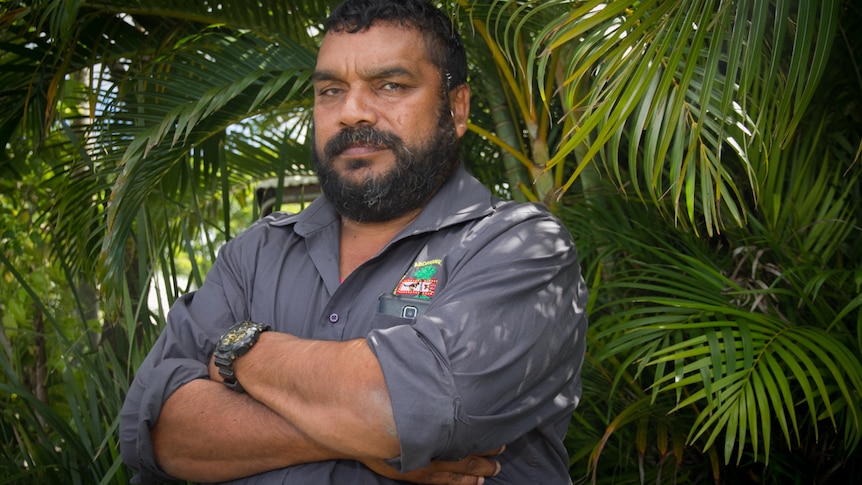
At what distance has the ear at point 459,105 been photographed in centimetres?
253

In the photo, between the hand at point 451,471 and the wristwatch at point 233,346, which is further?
the wristwatch at point 233,346

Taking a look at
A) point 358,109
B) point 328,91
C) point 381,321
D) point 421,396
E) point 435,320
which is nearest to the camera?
point 421,396

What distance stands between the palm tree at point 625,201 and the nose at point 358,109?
1.36 feet

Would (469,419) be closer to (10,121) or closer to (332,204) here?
(332,204)

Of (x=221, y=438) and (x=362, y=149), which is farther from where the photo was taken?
(x=362, y=149)

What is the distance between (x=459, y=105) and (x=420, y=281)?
693mm

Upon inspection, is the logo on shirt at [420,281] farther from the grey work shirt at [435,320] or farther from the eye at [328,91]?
the eye at [328,91]

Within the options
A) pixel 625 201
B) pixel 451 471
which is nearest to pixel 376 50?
pixel 451 471

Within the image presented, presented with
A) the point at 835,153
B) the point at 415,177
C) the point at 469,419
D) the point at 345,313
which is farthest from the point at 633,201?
the point at 469,419

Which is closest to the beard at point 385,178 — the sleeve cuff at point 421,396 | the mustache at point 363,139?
the mustache at point 363,139

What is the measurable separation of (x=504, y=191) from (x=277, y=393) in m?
2.36

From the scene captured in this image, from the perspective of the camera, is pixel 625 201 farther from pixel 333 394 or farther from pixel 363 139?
pixel 333 394

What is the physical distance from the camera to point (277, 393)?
6.15 ft

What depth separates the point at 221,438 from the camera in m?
1.94
